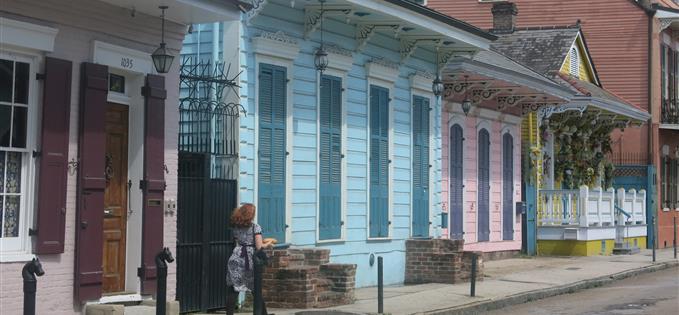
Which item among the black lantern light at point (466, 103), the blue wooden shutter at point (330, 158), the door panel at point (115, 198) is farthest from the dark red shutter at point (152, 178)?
the black lantern light at point (466, 103)

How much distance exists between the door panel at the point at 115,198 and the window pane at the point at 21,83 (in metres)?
1.32

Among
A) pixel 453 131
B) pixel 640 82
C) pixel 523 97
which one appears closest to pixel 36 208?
pixel 453 131

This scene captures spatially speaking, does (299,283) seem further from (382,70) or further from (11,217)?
(382,70)

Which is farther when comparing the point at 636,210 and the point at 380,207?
the point at 636,210

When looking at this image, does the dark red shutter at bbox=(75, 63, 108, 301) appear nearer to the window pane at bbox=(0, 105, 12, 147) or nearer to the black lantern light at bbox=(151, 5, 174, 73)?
the black lantern light at bbox=(151, 5, 174, 73)

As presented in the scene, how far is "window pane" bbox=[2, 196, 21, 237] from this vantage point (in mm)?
9938

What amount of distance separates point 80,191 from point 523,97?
1502 centimetres

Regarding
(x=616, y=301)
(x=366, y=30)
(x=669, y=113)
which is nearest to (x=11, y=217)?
(x=366, y=30)

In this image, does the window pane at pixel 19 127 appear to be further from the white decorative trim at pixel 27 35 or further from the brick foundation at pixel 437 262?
the brick foundation at pixel 437 262

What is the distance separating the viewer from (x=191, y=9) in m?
11.2

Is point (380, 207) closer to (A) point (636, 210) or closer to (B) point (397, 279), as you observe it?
(B) point (397, 279)

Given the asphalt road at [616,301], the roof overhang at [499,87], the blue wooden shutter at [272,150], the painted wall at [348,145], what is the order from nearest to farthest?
the painted wall at [348,145] < the blue wooden shutter at [272,150] < the asphalt road at [616,301] < the roof overhang at [499,87]

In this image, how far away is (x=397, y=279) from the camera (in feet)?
58.2

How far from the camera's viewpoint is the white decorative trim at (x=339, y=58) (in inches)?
614
